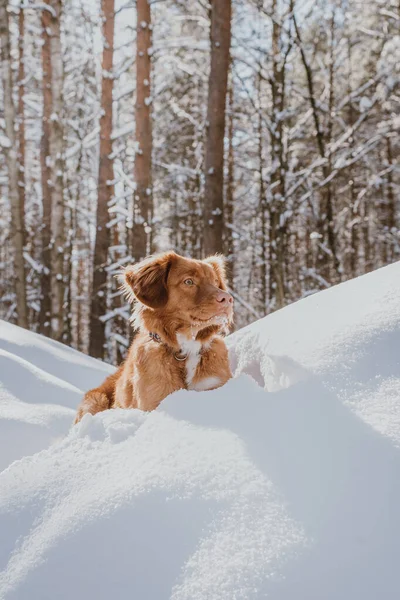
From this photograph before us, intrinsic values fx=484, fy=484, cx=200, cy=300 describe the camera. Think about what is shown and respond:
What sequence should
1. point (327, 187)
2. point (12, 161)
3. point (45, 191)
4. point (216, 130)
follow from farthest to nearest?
point (45, 191) < point (12, 161) < point (327, 187) < point (216, 130)

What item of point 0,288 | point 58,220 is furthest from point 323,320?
point 0,288

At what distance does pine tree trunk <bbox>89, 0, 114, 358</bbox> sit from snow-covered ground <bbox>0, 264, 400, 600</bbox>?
9.24 metres

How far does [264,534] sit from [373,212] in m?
31.6

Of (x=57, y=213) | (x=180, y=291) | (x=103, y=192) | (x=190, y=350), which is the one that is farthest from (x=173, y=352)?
(x=103, y=192)

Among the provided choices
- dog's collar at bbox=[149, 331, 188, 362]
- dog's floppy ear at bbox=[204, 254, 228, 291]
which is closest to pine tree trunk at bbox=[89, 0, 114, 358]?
dog's floppy ear at bbox=[204, 254, 228, 291]

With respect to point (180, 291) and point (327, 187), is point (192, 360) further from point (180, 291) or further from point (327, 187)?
point (327, 187)

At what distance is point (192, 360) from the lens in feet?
11.2

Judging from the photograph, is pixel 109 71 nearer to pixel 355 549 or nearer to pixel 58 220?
pixel 58 220

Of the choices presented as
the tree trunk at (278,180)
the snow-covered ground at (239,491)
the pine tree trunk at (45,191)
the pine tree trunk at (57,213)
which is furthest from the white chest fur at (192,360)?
the pine tree trunk at (45,191)

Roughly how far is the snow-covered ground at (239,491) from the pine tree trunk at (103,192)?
9242 mm

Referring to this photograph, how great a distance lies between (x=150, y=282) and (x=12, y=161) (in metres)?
9.18

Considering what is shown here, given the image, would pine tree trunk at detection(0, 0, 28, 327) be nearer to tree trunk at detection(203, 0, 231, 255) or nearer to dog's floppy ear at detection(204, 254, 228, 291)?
tree trunk at detection(203, 0, 231, 255)

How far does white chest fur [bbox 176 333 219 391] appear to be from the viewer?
3305 millimetres

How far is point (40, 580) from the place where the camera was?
1417mm
